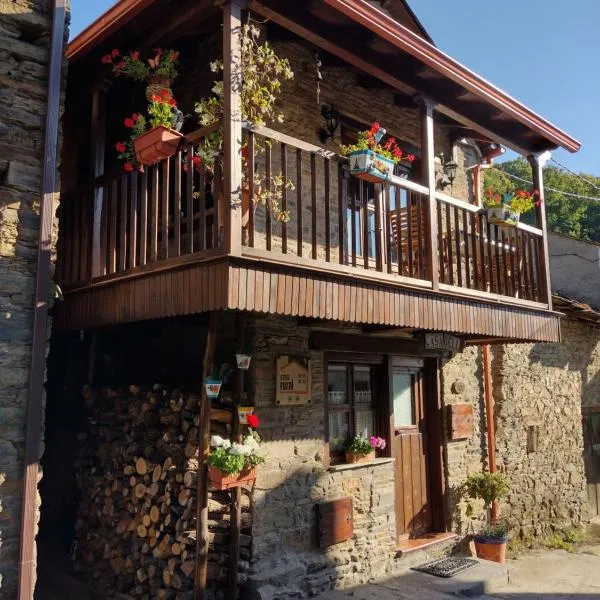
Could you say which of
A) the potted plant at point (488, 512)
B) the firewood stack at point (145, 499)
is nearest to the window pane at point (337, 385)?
the firewood stack at point (145, 499)

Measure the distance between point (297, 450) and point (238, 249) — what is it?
2427 millimetres

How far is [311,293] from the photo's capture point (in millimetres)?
4840

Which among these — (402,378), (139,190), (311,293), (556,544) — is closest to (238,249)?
(311,293)

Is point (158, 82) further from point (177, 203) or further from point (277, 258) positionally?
point (277, 258)

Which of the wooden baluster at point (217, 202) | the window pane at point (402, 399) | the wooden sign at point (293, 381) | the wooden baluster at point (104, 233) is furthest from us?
the window pane at point (402, 399)

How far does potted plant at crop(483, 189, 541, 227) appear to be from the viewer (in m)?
6.79

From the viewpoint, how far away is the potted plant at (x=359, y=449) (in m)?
6.55

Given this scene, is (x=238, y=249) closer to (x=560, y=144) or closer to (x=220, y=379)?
(x=220, y=379)

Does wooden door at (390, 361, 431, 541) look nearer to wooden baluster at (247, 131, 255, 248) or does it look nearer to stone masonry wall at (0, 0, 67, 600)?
wooden baluster at (247, 131, 255, 248)

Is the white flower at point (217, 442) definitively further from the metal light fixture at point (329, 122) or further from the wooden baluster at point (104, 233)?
the metal light fixture at point (329, 122)

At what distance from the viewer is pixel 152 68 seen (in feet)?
19.3

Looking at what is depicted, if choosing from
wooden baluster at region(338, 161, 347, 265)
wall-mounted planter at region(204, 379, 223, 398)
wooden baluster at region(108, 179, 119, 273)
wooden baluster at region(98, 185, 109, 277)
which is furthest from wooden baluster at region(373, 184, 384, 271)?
wooden baluster at region(98, 185, 109, 277)

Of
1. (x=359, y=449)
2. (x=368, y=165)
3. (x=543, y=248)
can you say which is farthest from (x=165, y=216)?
(x=543, y=248)

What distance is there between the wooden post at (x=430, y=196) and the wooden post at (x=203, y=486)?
218 cm
